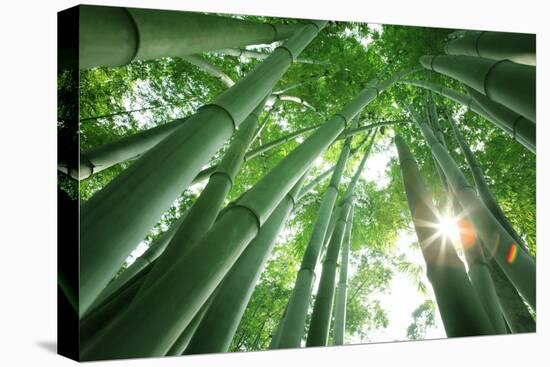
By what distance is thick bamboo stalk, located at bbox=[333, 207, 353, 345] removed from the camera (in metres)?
2.87

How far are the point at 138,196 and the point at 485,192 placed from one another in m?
2.28

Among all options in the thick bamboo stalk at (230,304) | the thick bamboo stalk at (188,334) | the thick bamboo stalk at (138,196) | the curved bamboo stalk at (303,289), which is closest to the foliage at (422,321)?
the curved bamboo stalk at (303,289)

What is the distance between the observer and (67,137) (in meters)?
2.00

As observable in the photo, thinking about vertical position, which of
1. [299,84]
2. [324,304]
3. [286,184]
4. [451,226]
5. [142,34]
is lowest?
[324,304]

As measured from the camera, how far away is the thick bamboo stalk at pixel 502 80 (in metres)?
2.33

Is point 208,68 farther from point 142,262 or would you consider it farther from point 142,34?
point 142,262

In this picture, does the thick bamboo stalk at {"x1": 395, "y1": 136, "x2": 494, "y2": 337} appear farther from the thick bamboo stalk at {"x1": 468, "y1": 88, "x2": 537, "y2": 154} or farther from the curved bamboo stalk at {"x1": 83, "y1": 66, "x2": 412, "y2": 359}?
the thick bamboo stalk at {"x1": 468, "y1": 88, "x2": 537, "y2": 154}

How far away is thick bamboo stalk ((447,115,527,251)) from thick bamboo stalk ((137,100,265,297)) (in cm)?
165

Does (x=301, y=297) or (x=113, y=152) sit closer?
(x=113, y=152)

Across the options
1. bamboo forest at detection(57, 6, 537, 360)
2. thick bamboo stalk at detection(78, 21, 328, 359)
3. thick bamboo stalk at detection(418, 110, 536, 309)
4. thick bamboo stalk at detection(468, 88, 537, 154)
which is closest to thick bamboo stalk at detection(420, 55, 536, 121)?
bamboo forest at detection(57, 6, 537, 360)

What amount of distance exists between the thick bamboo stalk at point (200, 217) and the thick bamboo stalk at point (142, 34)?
0.53 m

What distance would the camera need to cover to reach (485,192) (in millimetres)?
2945

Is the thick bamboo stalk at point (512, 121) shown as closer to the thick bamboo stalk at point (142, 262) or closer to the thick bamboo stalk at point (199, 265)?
the thick bamboo stalk at point (199, 265)

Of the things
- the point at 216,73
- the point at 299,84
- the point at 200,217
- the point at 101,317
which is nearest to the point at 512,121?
the point at 299,84
